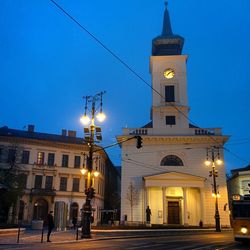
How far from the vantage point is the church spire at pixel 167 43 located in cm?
4978

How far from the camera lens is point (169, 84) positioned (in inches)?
1908

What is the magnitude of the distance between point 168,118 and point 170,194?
35.2 feet

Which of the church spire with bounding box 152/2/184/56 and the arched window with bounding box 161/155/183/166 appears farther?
the church spire with bounding box 152/2/184/56

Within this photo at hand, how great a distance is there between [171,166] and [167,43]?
19.5 metres

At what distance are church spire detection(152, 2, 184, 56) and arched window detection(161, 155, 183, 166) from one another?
53.5 feet

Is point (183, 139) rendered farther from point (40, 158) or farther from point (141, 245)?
point (141, 245)

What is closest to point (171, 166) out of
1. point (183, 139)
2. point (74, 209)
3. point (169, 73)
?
point (183, 139)

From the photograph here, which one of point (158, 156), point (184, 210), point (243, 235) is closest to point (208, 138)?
point (158, 156)

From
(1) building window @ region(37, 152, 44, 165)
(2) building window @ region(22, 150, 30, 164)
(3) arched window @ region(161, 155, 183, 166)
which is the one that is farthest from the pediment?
(2) building window @ region(22, 150, 30, 164)

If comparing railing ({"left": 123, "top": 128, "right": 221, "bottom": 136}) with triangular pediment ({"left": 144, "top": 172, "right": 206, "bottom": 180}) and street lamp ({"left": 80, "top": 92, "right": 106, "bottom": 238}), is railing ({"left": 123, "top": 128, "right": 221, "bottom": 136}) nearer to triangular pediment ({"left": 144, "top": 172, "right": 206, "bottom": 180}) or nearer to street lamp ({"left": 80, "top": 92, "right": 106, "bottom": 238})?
triangular pediment ({"left": 144, "top": 172, "right": 206, "bottom": 180})

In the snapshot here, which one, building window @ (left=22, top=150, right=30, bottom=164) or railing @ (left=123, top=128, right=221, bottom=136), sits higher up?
railing @ (left=123, top=128, right=221, bottom=136)

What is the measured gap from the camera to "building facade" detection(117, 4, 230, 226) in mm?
41250

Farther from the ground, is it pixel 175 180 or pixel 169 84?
pixel 169 84

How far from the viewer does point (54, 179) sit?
47.9 metres
